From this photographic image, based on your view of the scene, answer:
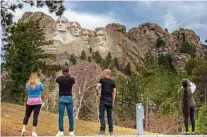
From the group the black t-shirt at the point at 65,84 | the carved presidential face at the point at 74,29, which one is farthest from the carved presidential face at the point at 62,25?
the black t-shirt at the point at 65,84

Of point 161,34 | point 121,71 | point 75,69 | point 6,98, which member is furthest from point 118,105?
point 161,34

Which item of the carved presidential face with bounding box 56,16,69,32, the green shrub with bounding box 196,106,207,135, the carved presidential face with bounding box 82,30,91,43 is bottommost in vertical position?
the green shrub with bounding box 196,106,207,135

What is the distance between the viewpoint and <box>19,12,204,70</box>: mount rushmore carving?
→ 104 meters

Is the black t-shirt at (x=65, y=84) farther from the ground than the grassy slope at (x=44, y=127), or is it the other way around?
the black t-shirt at (x=65, y=84)

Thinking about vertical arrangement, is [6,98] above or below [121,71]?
below

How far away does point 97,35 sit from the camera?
11462 cm

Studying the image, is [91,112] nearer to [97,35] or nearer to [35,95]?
[35,95]

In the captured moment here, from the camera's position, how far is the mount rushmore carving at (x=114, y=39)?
4107 inches

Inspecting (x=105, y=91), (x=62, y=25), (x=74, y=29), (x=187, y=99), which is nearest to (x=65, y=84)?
(x=105, y=91)

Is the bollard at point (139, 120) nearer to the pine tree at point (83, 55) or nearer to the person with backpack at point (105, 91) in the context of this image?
the person with backpack at point (105, 91)

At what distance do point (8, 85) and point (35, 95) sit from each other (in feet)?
96.5

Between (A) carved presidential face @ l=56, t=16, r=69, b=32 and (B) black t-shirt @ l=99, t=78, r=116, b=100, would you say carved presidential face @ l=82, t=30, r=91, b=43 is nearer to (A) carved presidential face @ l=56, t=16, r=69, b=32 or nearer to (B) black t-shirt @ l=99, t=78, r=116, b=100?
(A) carved presidential face @ l=56, t=16, r=69, b=32

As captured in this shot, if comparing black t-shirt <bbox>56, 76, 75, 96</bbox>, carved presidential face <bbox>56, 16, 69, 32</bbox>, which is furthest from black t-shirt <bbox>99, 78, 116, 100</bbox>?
carved presidential face <bbox>56, 16, 69, 32</bbox>

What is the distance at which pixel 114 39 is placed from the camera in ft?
386
